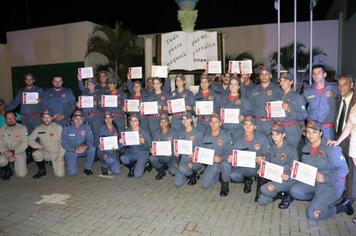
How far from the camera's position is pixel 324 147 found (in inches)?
190

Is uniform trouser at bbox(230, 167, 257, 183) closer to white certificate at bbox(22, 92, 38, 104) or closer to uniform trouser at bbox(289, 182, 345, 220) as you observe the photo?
uniform trouser at bbox(289, 182, 345, 220)

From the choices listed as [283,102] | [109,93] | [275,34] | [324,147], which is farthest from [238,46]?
[324,147]

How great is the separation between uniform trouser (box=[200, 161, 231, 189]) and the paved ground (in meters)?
0.16

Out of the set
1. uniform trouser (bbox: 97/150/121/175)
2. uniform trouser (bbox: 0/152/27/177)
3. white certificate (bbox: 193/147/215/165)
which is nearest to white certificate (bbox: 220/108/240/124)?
white certificate (bbox: 193/147/215/165)

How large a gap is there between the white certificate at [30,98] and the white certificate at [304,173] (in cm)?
611

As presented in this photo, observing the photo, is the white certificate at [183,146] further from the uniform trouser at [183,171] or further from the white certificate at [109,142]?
the white certificate at [109,142]

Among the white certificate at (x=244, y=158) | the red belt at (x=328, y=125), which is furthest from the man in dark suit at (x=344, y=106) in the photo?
the white certificate at (x=244, y=158)

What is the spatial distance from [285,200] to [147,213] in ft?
6.97

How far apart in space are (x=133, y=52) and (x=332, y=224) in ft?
34.0

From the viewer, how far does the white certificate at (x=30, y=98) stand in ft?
26.2

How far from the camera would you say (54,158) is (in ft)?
23.2

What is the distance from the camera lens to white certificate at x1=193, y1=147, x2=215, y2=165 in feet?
19.3

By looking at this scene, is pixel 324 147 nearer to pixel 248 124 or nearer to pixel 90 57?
pixel 248 124

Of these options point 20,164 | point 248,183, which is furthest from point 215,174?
point 20,164
